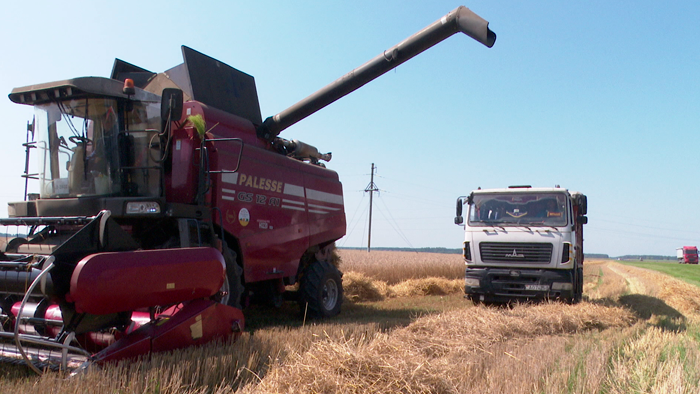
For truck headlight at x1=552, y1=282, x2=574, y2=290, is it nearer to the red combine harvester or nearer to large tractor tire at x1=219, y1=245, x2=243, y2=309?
the red combine harvester

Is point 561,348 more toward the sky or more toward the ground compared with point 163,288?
more toward the ground

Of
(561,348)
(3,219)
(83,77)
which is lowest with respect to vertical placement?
(561,348)

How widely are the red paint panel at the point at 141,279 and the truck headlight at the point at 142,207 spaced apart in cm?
100

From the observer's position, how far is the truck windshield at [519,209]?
9.44 metres

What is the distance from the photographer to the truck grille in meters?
9.23

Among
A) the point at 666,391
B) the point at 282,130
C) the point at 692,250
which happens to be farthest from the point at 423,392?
the point at 692,250

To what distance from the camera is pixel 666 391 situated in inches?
142

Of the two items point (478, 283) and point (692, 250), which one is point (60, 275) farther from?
point (692, 250)

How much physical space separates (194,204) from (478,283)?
5.73 m

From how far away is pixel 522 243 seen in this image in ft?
30.6

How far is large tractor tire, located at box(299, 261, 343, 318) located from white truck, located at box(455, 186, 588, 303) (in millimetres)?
2881

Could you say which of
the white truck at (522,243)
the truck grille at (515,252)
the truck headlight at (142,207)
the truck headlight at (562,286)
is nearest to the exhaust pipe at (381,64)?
the truck headlight at (142,207)

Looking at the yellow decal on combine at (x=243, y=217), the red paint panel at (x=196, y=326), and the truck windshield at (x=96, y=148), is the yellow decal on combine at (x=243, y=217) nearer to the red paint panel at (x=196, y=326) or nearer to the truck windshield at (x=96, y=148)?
the truck windshield at (x=96, y=148)

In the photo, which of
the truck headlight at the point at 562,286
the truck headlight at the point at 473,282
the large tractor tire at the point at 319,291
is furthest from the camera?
the truck headlight at the point at 473,282
